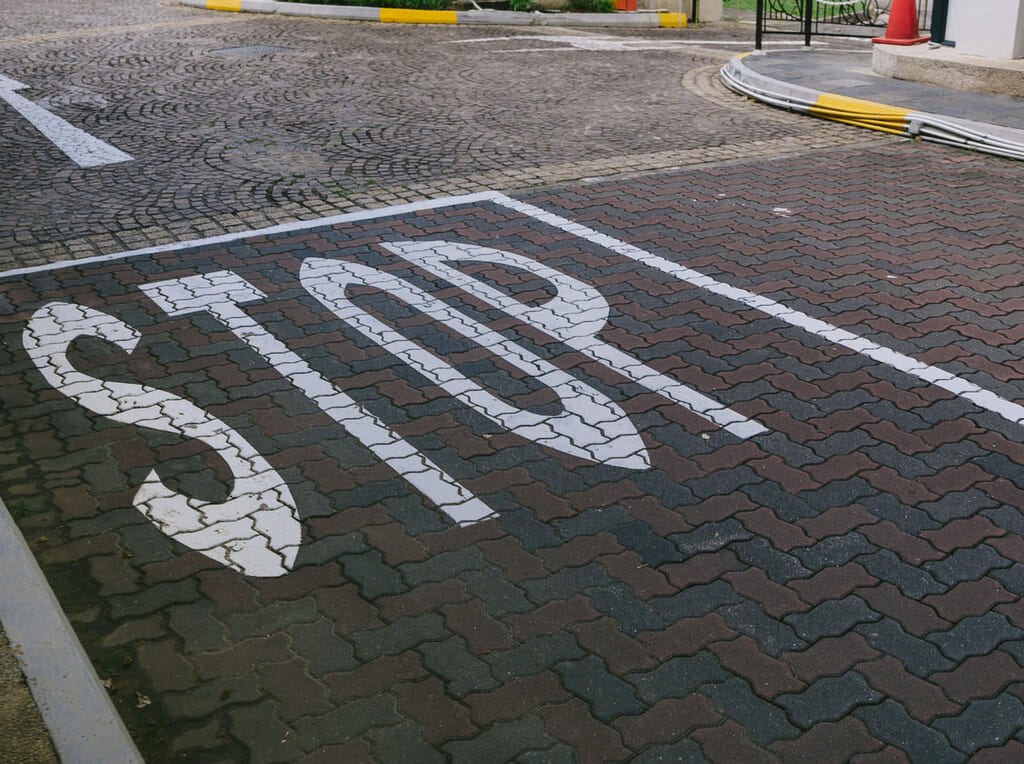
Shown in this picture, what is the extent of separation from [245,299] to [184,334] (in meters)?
0.64

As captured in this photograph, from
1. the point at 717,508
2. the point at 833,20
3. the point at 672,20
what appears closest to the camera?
the point at 717,508

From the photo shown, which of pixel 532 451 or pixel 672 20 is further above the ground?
pixel 672 20

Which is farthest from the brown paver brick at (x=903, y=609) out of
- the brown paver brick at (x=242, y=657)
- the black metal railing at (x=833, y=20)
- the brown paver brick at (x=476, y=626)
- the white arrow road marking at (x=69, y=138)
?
the black metal railing at (x=833, y=20)

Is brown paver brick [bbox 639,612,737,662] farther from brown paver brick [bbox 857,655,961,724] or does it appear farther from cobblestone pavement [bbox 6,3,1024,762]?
brown paver brick [bbox 857,655,961,724]

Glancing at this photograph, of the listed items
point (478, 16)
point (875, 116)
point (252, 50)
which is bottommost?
point (875, 116)

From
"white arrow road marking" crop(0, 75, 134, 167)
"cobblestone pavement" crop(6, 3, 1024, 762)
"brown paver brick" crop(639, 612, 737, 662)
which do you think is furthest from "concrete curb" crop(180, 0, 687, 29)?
"brown paver brick" crop(639, 612, 737, 662)

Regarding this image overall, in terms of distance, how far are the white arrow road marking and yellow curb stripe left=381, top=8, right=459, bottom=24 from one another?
8.16 metres

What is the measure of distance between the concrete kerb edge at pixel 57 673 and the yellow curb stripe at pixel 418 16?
17.0 metres

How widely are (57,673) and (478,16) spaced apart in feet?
58.7

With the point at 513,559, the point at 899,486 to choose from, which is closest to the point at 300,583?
the point at 513,559

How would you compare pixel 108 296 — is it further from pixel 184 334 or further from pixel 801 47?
pixel 801 47

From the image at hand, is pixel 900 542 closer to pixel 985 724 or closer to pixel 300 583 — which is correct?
pixel 985 724

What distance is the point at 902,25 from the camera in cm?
1315

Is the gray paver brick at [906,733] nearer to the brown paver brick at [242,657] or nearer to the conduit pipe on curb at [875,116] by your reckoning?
the brown paver brick at [242,657]
